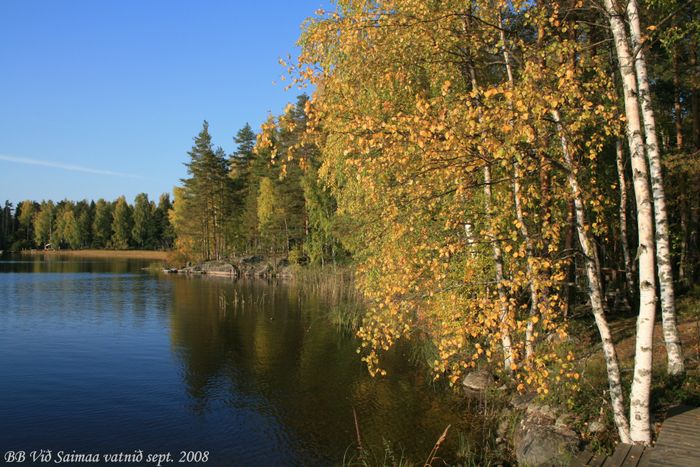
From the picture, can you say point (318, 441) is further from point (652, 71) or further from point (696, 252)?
point (652, 71)

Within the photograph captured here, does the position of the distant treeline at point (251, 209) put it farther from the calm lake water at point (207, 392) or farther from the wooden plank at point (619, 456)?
the wooden plank at point (619, 456)

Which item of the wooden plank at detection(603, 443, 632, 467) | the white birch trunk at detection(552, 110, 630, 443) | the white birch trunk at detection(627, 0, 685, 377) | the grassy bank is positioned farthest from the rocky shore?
the white birch trunk at detection(627, 0, 685, 377)

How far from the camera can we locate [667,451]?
667cm

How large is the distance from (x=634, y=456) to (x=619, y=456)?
18cm

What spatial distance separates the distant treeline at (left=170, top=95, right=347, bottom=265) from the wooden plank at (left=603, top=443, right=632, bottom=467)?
3710cm

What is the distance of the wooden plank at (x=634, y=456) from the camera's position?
657cm

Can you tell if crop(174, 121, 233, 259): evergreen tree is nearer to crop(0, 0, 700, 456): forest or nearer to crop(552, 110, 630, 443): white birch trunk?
crop(0, 0, 700, 456): forest

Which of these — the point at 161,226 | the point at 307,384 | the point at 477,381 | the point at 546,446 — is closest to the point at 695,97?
the point at 477,381

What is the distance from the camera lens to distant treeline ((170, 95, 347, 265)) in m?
48.0

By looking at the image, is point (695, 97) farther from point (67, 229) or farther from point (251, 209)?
point (67, 229)

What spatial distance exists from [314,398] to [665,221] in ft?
31.0

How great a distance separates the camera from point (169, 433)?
37.3 ft

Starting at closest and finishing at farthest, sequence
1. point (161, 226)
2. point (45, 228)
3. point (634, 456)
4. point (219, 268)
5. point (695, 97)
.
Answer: point (634, 456) < point (695, 97) < point (219, 268) < point (161, 226) < point (45, 228)


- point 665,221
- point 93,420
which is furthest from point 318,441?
point 665,221
